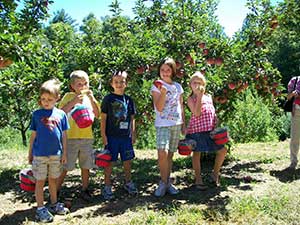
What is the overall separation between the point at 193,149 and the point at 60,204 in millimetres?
1567

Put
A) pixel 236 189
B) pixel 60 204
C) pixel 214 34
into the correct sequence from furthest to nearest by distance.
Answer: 1. pixel 214 34
2. pixel 236 189
3. pixel 60 204

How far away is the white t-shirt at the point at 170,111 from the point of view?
4.36 m

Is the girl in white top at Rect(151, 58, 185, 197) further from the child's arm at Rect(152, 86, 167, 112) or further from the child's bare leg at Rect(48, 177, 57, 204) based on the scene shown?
A: the child's bare leg at Rect(48, 177, 57, 204)

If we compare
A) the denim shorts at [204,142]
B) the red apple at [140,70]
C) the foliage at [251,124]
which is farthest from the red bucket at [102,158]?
the foliage at [251,124]

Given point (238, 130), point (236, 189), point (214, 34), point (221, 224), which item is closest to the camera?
point (221, 224)

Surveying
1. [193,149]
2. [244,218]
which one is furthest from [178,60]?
[244,218]

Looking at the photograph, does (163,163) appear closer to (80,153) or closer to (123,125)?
(123,125)

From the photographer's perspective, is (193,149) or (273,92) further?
(273,92)

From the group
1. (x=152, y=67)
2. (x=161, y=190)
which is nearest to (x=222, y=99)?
(x=152, y=67)

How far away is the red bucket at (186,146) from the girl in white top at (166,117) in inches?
2.3

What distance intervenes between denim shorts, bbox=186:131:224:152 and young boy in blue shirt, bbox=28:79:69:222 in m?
1.57

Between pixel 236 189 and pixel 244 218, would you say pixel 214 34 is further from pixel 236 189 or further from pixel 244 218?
pixel 244 218

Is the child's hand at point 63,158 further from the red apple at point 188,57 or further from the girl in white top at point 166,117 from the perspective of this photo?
the red apple at point 188,57

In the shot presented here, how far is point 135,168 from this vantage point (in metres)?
6.15
